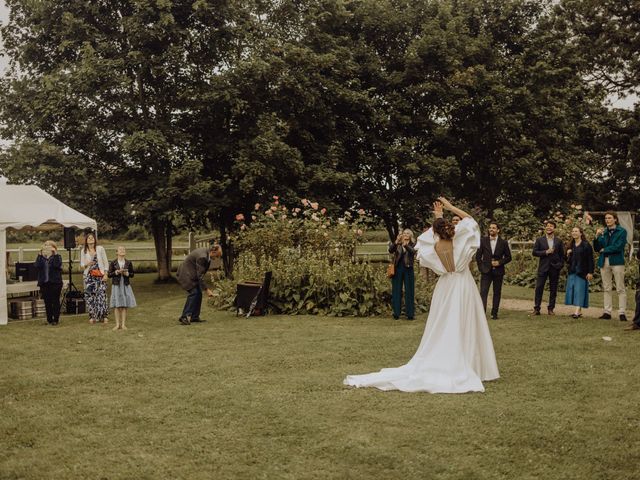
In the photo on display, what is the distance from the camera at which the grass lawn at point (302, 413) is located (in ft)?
17.9

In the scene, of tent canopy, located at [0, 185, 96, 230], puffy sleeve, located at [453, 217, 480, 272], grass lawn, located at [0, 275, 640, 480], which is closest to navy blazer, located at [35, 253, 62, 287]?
tent canopy, located at [0, 185, 96, 230]

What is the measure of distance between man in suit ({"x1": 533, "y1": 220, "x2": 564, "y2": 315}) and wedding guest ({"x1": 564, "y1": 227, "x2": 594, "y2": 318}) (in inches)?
18.7

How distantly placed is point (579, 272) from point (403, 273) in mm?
3556

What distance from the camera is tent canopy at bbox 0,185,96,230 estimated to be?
51.4ft

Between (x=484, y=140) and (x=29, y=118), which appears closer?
(x=29, y=118)

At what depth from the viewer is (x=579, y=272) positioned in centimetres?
1391

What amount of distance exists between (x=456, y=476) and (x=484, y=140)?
2479cm

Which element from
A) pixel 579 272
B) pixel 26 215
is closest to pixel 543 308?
pixel 579 272

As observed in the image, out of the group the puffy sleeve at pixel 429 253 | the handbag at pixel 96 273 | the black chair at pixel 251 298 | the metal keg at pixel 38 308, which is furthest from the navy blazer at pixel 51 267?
the puffy sleeve at pixel 429 253

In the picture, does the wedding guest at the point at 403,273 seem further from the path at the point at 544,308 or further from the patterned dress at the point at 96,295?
the patterned dress at the point at 96,295

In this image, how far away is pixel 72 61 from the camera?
24750 millimetres

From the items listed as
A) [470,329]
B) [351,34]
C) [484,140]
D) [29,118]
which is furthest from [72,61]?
[470,329]

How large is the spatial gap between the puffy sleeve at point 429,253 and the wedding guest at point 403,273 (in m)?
5.28

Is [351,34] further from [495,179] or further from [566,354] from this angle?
[566,354]
